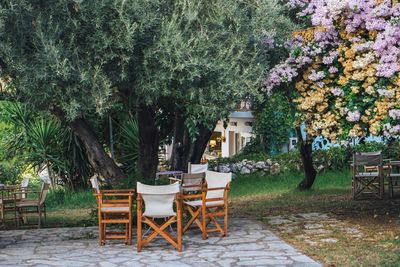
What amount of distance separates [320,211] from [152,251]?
484 cm

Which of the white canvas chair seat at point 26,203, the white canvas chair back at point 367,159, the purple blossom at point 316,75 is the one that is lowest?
the white canvas chair seat at point 26,203

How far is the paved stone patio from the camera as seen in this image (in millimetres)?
8594

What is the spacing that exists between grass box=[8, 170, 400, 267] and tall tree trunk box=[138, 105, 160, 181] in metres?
1.25

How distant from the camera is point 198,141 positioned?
584 inches

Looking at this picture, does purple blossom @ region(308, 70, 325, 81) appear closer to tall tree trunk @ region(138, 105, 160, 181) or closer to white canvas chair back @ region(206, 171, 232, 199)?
white canvas chair back @ region(206, 171, 232, 199)

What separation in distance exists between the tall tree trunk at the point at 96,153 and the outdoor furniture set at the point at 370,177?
5399 mm

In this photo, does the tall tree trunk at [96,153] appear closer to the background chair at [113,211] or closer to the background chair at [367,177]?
the background chair at [113,211]

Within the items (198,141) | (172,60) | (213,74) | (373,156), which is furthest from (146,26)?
(373,156)

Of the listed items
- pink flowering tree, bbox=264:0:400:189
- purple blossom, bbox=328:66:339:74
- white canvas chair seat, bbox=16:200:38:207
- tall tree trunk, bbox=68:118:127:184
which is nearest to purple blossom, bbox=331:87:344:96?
pink flowering tree, bbox=264:0:400:189

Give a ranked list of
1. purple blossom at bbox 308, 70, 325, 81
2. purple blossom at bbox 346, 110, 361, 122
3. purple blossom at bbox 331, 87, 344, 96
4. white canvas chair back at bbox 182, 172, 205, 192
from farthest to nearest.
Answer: white canvas chair back at bbox 182, 172, 205, 192
purple blossom at bbox 308, 70, 325, 81
purple blossom at bbox 331, 87, 344, 96
purple blossom at bbox 346, 110, 361, 122

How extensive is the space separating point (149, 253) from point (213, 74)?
8.63ft

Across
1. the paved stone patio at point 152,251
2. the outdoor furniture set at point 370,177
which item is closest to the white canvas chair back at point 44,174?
the paved stone patio at point 152,251

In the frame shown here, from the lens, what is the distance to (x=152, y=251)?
9391mm

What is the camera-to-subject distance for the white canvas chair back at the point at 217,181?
35.1ft
